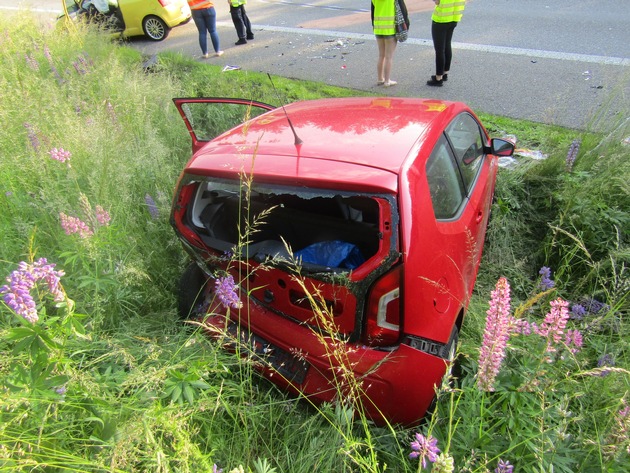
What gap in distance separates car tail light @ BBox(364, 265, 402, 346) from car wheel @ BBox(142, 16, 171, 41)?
11.4 metres

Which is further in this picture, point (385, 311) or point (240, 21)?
point (240, 21)

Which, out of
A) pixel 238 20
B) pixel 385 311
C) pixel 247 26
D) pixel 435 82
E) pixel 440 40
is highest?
pixel 238 20

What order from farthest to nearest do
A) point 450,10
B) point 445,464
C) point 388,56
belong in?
point 388,56 → point 450,10 → point 445,464

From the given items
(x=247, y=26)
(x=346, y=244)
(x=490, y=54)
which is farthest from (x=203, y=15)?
(x=346, y=244)

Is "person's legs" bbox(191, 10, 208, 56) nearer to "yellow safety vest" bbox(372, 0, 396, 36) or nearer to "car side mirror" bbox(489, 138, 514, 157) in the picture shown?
"yellow safety vest" bbox(372, 0, 396, 36)

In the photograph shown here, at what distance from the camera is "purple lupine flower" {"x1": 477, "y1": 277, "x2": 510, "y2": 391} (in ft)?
4.58

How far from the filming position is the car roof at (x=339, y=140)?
6.07 ft

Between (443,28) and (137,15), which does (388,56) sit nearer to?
(443,28)

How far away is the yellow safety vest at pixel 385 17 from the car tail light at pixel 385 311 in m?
5.20

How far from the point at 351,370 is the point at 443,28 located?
18.2 feet

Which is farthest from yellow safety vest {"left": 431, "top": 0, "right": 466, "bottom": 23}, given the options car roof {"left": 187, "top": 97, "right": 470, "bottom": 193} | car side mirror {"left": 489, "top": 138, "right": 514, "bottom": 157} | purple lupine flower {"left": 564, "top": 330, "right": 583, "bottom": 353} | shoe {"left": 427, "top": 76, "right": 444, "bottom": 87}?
purple lupine flower {"left": 564, "top": 330, "right": 583, "bottom": 353}

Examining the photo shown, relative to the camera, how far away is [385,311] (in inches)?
71.1

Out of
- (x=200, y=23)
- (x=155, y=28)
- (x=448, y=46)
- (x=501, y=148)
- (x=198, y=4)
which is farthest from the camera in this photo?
(x=155, y=28)

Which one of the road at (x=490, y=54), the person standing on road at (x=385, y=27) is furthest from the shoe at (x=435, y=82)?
the person standing on road at (x=385, y=27)
